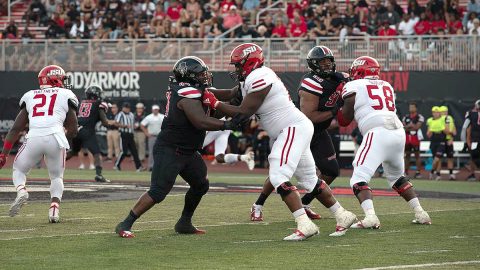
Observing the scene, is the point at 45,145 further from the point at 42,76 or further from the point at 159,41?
the point at 159,41

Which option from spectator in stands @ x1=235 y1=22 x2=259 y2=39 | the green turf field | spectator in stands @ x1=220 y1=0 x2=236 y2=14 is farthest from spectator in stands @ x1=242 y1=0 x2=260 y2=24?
the green turf field

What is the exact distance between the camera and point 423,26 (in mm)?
27547

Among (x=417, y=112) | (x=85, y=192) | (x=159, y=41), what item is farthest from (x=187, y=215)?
(x=159, y=41)

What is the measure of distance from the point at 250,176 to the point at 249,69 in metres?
13.5

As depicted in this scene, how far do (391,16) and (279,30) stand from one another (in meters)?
3.09

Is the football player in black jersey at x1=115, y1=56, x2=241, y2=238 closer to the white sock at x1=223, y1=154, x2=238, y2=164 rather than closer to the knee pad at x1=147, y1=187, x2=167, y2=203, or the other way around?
the knee pad at x1=147, y1=187, x2=167, y2=203

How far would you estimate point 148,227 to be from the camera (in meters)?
11.9

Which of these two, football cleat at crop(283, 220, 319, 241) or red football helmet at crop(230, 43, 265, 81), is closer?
football cleat at crop(283, 220, 319, 241)

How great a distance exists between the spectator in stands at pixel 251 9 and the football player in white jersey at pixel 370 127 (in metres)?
19.3

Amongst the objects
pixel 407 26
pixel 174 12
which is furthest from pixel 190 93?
pixel 174 12

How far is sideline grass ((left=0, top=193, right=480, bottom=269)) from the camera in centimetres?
893

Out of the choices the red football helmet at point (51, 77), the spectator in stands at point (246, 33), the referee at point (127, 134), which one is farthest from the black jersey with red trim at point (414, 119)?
the red football helmet at point (51, 77)

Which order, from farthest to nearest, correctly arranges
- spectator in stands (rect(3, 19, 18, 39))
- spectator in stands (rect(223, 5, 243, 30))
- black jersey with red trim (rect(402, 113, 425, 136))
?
spectator in stands (rect(3, 19, 18, 39)) < spectator in stands (rect(223, 5, 243, 30)) < black jersey with red trim (rect(402, 113, 425, 136))

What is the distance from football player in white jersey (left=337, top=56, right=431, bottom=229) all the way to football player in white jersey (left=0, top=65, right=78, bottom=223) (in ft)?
10.7
